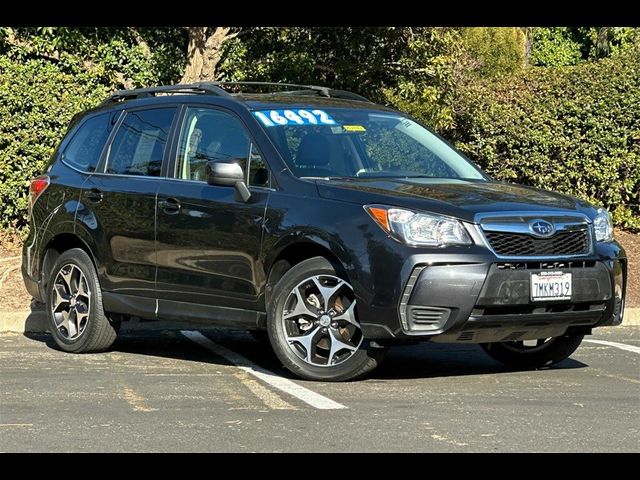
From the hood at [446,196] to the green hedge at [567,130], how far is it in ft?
25.2

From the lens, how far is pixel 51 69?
15375 millimetres

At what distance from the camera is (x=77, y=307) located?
9977 mm

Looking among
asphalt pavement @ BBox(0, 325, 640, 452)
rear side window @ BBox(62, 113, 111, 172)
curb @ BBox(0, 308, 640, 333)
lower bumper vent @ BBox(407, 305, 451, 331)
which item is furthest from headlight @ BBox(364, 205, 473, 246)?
curb @ BBox(0, 308, 640, 333)

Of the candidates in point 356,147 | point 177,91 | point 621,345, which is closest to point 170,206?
point 177,91

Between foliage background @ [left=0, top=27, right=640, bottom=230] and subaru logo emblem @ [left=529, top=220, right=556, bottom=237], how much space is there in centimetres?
696

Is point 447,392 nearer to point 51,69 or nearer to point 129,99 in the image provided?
point 129,99

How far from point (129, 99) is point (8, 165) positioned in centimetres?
516

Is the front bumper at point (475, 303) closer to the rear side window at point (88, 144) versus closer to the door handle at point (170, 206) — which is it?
the door handle at point (170, 206)

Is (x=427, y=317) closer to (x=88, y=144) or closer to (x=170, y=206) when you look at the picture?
(x=170, y=206)

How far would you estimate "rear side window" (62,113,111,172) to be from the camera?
10151 millimetres

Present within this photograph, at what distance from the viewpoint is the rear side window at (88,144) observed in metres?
10.2

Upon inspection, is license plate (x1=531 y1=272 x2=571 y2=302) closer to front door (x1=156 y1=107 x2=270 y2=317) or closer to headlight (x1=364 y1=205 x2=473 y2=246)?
headlight (x1=364 y1=205 x2=473 y2=246)

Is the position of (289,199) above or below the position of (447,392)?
above
